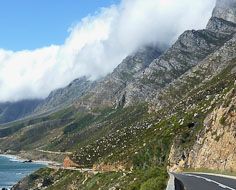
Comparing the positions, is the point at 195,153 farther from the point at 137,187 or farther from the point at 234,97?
the point at 137,187

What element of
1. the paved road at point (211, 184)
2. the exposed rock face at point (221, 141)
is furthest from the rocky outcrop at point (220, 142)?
the paved road at point (211, 184)

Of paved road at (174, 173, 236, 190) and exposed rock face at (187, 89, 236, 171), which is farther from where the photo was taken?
exposed rock face at (187, 89, 236, 171)

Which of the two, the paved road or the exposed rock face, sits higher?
the exposed rock face

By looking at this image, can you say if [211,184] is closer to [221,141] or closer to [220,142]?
[221,141]

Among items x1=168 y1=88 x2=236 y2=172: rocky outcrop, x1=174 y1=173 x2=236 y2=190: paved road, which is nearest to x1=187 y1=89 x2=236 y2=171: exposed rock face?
x1=168 y1=88 x2=236 y2=172: rocky outcrop

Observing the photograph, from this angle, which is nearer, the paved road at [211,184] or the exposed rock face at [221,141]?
the paved road at [211,184]

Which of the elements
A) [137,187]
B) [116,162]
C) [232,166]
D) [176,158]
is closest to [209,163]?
[232,166]

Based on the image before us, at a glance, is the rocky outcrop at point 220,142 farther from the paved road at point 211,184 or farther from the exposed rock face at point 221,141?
the paved road at point 211,184

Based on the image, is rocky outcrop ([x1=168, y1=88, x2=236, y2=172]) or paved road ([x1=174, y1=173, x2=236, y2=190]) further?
rocky outcrop ([x1=168, y1=88, x2=236, y2=172])

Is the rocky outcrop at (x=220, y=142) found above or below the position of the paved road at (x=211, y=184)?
above

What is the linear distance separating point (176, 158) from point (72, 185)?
71406 millimetres

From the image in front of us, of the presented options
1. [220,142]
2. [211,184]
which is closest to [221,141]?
[220,142]

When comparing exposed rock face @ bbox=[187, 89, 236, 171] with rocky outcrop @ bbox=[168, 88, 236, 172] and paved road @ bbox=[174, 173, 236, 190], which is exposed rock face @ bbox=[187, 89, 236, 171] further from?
paved road @ bbox=[174, 173, 236, 190]

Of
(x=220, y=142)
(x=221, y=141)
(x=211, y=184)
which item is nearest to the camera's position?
(x=211, y=184)
